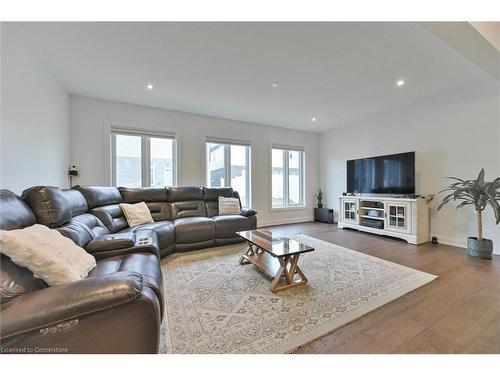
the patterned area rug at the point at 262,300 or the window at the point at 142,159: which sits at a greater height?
the window at the point at 142,159

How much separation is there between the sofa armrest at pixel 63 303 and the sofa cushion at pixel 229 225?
2.31 meters

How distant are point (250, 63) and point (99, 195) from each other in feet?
8.36

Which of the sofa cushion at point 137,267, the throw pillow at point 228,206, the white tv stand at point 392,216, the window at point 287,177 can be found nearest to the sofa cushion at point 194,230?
the throw pillow at point 228,206

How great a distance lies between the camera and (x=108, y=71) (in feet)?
8.96

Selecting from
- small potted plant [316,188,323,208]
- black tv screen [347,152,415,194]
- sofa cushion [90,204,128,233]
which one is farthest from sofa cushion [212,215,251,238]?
small potted plant [316,188,323,208]

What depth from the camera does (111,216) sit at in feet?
9.14

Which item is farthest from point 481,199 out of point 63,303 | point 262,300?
point 63,303

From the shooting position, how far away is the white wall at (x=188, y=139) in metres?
3.59

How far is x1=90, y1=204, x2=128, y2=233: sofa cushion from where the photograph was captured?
103 inches

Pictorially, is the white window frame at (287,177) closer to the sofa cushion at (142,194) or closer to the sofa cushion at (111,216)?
the sofa cushion at (142,194)

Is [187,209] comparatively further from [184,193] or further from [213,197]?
[213,197]

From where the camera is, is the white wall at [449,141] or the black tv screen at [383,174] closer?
the white wall at [449,141]

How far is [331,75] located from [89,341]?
133 inches
